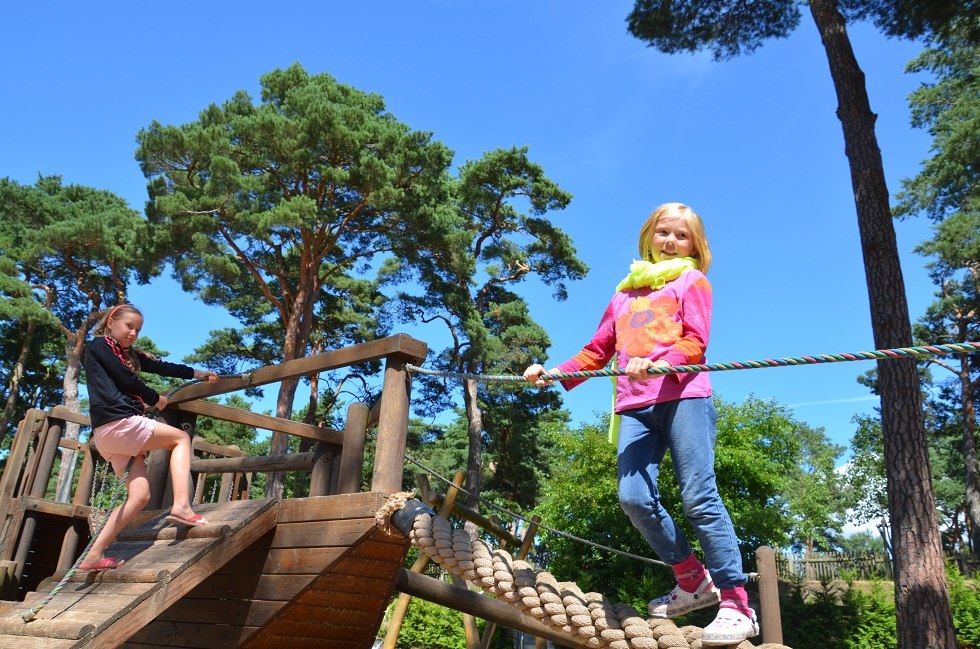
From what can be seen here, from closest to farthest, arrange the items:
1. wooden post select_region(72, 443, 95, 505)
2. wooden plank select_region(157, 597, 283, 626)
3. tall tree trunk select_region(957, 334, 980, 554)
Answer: wooden plank select_region(157, 597, 283, 626)
wooden post select_region(72, 443, 95, 505)
tall tree trunk select_region(957, 334, 980, 554)

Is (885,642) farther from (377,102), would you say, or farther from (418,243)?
(377,102)

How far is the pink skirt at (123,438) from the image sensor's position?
3.70m

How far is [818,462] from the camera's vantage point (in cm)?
4584

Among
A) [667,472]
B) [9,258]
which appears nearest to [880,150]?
[667,472]

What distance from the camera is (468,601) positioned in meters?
4.69

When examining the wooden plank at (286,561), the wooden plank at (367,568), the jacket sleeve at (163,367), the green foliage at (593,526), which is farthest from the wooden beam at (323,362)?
the green foliage at (593,526)

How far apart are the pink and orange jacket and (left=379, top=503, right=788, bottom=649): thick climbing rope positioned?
819 mm

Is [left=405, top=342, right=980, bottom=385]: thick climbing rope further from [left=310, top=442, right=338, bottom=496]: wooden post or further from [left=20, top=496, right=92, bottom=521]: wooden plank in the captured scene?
[left=20, top=496, right=92, bottom=521]: wooden plank

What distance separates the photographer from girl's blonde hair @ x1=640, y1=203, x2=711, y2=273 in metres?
3.07

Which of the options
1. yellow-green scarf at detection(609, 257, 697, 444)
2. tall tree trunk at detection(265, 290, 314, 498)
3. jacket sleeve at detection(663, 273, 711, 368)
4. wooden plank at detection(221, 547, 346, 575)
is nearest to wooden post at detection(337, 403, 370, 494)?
wooden plank at detection(221, 547, 346, 575)

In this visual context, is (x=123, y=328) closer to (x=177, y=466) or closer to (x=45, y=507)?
(x=177, y=466)

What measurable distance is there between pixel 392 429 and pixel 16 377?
30.5m

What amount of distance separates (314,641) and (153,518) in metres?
1.29

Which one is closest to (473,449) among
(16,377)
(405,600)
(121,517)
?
(405,600)
